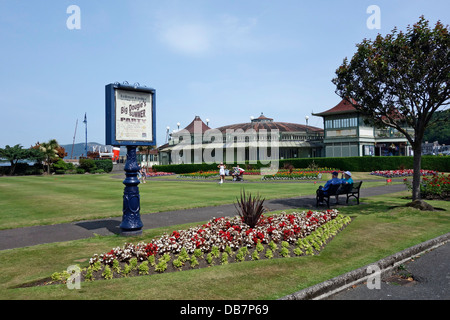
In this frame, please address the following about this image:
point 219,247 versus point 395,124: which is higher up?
point 395,124

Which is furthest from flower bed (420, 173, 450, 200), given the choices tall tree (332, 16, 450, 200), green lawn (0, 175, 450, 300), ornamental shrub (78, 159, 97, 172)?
ornamental shrub (78, 159, 97, 172)

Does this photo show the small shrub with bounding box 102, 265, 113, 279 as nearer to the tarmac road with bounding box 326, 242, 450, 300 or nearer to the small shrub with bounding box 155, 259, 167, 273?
the small shrub with bounding box 155, 259, 167, 273

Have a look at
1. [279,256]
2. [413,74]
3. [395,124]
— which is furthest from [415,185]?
[279,256]

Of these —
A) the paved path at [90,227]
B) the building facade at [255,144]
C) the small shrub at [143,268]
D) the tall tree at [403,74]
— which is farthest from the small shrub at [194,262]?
the building facade at [255,144]

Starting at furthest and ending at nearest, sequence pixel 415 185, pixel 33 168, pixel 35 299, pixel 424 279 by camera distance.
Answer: pixel 33 168
pixel 415 185
pixel 424 279
pixel 35 299

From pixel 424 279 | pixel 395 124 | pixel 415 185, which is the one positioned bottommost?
pixel 424 279

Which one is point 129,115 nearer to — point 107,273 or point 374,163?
point 107,273

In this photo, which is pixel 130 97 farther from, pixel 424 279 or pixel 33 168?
pixel 33 168

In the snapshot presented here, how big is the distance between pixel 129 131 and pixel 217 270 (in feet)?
14.6

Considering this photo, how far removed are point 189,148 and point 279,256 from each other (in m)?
60.6

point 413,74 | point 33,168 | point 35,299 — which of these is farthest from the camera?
point 33,168

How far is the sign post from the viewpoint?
8258 mm

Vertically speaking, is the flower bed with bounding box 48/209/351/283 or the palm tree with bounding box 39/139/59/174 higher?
the palm tree with bounding box 39/139/59/174

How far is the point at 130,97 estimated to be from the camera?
8688 mm
